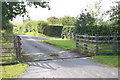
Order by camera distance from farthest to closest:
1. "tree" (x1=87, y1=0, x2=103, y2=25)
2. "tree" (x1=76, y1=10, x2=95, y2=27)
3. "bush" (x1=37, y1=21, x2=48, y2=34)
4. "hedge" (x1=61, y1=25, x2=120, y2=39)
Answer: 1. "bush" (x1=37, y1=21, x2=48, y2=34)
2. "tree" (x1=87, y1=0, x2=103, y2=25)
3. "tree" (x1=76, y1=10, x2=95, y2=27)
4. "hedge" (x1=61, y1=25, x2=120, y2=39)

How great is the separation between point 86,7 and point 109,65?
1534 cm

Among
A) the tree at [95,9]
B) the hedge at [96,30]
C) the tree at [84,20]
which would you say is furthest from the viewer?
the tree at [95,9]

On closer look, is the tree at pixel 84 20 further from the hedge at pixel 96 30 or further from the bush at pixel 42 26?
the bush at pixel 42 26

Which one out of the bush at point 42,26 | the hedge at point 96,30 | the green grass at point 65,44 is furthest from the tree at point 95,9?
the bush at point 42,26

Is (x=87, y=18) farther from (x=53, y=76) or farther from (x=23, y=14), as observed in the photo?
(x=53, y=76)

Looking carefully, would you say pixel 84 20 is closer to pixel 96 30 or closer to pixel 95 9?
pixel 95 9

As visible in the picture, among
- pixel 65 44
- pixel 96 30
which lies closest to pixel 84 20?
pixel 96 30

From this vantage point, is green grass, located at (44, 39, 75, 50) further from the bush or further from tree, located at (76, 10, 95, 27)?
the bush

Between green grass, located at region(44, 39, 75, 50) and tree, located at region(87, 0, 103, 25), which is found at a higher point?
tree, located at region(87, 0, 103, 25)

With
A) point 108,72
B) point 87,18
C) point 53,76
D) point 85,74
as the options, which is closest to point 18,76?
point 53,76

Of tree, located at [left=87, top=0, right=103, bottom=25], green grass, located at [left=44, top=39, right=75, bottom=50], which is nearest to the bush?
tree, located at [left=87, top=0, right=103, bottom=25]

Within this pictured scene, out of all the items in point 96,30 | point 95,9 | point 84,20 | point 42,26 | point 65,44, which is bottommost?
point 65,44

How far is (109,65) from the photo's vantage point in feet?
18.8

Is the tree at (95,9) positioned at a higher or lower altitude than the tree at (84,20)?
higher
